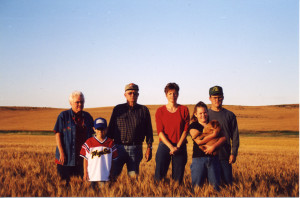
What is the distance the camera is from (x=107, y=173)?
13.7 ft

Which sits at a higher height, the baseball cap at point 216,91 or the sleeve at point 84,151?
the baseball cap at point 216,91

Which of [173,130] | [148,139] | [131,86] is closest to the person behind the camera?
[173,130]

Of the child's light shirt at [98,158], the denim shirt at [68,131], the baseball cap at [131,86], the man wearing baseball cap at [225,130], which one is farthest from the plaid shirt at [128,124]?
the man wearing baseball cap at [225,130]

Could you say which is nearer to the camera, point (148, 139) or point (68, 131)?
point (68, 131)

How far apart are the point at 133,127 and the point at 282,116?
42.7 meters

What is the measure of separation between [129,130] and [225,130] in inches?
57.5

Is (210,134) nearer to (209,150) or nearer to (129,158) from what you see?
(209,150)

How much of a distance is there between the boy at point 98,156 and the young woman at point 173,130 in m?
0.74

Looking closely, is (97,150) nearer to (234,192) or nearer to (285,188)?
(234,192)

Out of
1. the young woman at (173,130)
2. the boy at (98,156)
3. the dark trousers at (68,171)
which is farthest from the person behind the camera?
the dark trousers at (68,171)

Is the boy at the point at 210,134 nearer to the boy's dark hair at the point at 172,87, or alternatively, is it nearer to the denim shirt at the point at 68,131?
the boy's dark hair at the point at 172,87

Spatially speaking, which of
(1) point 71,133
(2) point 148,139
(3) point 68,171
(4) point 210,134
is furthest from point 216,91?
(3) point 68,171

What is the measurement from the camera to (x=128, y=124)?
15.6 ft

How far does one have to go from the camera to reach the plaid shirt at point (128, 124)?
4.73m
